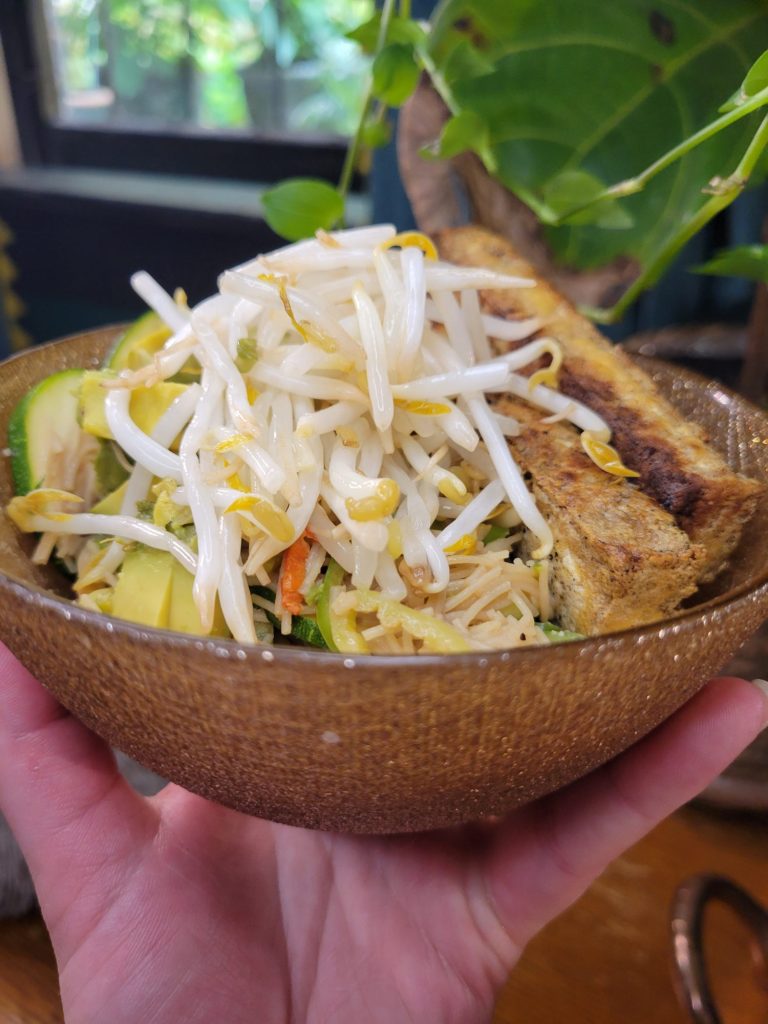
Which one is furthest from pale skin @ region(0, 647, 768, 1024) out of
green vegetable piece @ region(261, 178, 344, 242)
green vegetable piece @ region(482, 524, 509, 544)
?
green vegetable piece @ region(261, 178, 344, 242)

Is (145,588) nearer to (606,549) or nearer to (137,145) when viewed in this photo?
(606,549)

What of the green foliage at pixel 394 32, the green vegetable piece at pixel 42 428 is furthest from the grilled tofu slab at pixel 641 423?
the green vegetable piece at pixel 42 428

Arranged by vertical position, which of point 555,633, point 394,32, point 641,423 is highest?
point 394,32

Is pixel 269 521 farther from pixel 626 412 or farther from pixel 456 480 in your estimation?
pixel 626 412

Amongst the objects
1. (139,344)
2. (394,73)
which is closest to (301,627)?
(139,344)

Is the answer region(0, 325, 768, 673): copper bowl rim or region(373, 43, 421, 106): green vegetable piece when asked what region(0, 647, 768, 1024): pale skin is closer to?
region(0, 325, 768, 673): copper bowl rim

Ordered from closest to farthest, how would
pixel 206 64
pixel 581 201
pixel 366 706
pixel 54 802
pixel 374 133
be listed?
pixel 366 706
pixel 54 802
pixel 581 201
pixel 374 133
pixel 206 64
